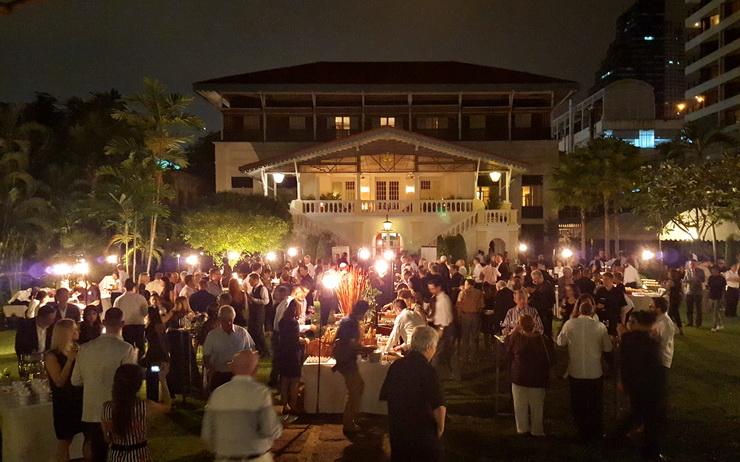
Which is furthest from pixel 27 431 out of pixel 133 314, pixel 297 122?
pixel 297 122

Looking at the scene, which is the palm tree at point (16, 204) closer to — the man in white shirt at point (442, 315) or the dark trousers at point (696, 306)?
the man in white shirt at point (442, 315)

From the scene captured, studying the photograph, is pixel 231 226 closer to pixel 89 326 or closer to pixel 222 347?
pixel 89 326

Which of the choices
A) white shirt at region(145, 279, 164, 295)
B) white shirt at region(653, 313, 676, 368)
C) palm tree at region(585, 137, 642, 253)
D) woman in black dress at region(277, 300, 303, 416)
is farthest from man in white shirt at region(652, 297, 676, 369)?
palm tree at region(585, 137, 642, 253)

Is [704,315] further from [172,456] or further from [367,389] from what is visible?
[172,456]

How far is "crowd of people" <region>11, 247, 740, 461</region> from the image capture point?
492cm

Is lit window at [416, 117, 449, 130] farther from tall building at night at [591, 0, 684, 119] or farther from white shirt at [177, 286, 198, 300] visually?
tall building at night at [591, 0, 684, 119]

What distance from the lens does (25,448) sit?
21.7 feet

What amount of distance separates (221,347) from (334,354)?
1.34 meters

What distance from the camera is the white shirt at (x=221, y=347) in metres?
8.05

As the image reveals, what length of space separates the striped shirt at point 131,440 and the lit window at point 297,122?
129ft

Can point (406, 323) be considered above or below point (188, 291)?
below

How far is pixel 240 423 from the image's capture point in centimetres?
449

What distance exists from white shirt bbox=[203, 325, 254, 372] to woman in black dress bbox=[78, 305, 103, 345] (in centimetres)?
184

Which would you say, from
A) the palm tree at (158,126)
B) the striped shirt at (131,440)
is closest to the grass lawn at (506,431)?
the striped shirt at (131,440)
